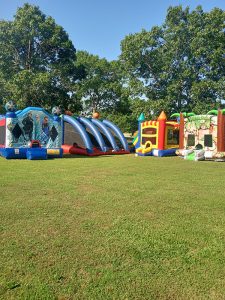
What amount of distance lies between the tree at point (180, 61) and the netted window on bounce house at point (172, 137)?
200 inches

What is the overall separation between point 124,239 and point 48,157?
34.1ft

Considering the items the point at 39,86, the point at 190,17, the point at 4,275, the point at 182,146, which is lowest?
the point at 4,275

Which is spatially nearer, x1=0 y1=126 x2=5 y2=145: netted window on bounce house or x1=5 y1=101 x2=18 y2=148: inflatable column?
x1=5 y1=101 x2=18 y2=148: inflatable column

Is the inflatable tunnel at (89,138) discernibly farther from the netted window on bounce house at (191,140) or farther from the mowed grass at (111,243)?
the mowed grass at (111,243)

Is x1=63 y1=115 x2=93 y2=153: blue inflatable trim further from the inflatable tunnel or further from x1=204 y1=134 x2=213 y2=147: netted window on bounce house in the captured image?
x1=204 y1=134 x2=213 y2=147: netted window on bounce house

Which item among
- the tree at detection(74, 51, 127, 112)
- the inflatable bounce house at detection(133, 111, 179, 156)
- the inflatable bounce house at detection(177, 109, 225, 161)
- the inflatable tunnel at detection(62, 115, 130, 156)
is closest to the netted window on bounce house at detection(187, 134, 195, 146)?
the inflatable bounce house at detection(177, 109, 225, 161)

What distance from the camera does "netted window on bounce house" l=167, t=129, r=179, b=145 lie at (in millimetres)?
16281

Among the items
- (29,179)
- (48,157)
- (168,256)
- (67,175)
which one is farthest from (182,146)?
(168,256)

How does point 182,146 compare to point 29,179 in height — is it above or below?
above

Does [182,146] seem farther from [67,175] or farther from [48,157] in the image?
[67,175]

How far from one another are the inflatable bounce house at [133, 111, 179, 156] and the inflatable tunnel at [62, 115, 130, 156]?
1223 millimetres

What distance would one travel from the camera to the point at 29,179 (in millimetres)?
7227

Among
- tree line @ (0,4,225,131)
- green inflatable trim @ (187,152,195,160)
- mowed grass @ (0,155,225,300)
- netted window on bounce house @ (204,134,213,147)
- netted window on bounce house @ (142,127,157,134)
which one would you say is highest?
tree line @ (0,4,225,131)

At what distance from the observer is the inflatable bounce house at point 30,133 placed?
12453 millimetres
